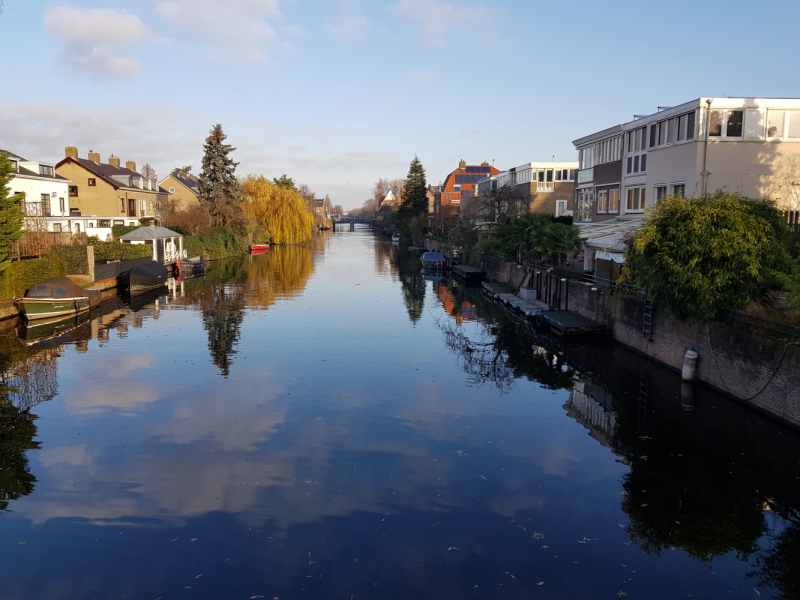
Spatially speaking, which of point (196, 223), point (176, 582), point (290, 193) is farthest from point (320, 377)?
point (290, 193)

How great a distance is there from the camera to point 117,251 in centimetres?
4553

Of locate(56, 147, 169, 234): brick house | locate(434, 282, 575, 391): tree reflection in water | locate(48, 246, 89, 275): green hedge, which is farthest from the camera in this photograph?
locate(56, 147, 169, 234): brick house

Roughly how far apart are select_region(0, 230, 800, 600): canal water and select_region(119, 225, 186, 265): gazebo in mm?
24437

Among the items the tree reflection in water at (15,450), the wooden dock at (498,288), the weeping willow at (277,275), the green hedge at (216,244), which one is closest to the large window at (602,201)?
the wooden dock at (498,288)

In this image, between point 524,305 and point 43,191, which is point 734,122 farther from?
point 43,191

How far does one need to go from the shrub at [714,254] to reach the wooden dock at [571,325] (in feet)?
23.0

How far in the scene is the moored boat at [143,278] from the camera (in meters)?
40.4

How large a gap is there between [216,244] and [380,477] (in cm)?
5959

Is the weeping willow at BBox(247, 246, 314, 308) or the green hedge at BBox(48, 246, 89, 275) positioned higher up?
the green hedge at BBox(48, 246, 89, 275)

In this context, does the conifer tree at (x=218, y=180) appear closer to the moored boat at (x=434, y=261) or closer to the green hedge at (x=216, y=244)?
the green hedge at (x=216, y=244)

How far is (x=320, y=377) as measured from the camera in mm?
20469

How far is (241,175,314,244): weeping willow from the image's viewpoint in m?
82.2

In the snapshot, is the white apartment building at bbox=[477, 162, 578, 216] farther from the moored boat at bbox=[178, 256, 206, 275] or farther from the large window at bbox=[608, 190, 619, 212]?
the moored boat at bbox=[178, 256, 206, 275]

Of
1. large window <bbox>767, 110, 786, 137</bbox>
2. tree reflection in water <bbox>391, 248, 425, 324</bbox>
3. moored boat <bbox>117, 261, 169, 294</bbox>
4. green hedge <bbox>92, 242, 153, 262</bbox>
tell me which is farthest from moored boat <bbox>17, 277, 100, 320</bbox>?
large window <bbox>767, 110, 786, 137</bbox>
